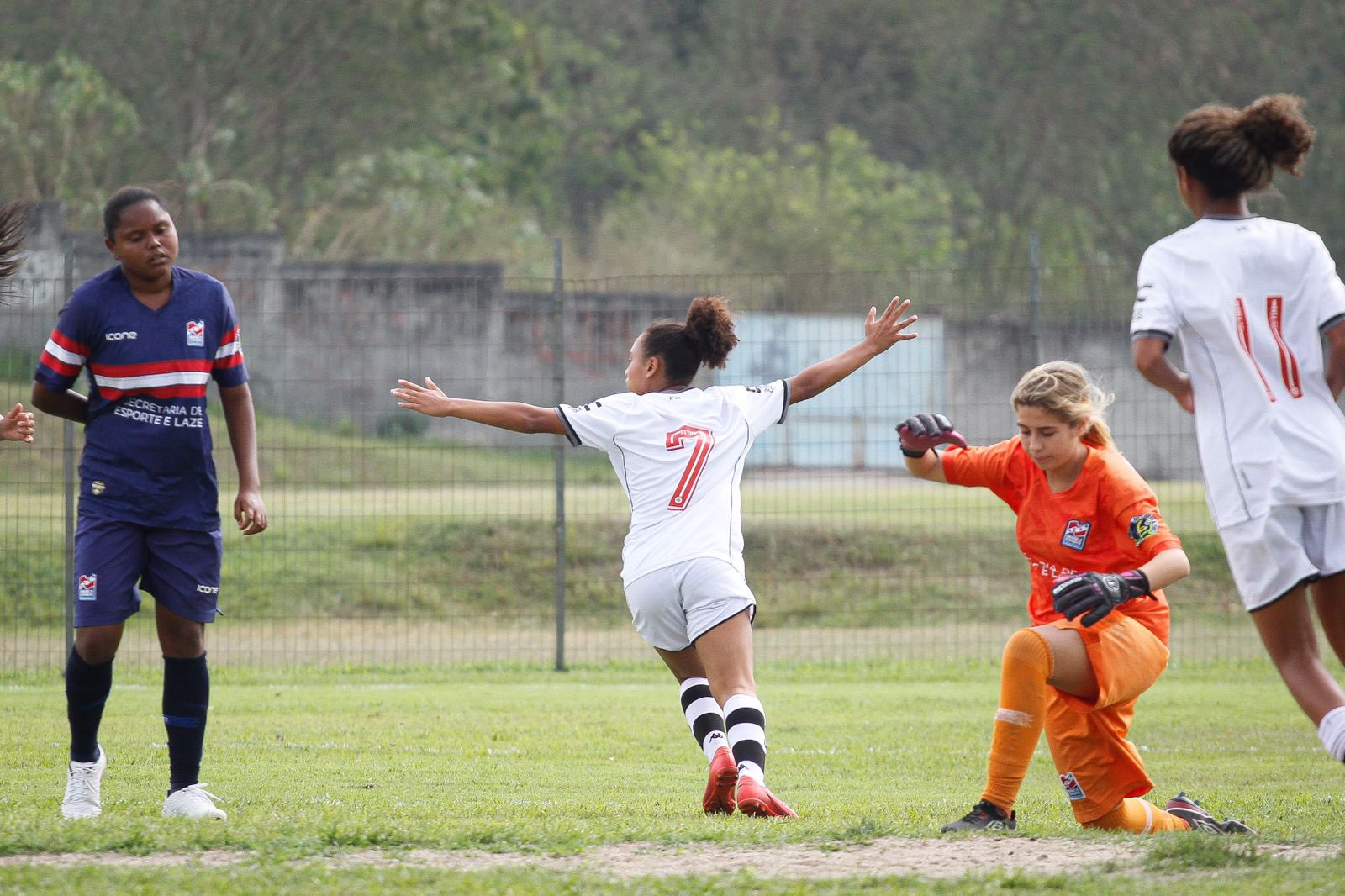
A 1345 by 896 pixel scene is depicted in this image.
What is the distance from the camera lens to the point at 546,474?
1323 cm

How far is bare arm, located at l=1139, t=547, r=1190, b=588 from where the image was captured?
4.98 meters

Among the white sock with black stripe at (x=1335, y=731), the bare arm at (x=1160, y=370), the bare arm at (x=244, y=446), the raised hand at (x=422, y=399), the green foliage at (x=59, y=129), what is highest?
the green foliage at (x=59, y=129)

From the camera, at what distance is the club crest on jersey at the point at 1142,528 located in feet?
17.1

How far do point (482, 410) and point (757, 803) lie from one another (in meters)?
1.78

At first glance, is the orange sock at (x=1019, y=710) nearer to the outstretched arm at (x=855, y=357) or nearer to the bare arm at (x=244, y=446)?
the outstretched arm at (x=855, y=357)

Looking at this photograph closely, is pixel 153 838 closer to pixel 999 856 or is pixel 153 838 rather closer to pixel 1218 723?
pixel 999 856

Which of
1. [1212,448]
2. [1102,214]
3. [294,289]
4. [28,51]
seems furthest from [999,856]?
[1102,214]

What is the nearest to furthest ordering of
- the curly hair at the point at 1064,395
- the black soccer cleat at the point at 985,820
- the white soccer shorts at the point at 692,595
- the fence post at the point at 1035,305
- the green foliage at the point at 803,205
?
1. the black soccer cleat at the point at 985,820
2. the curly hair at the point at 1064,395
3. the white soccer shorts at the point at 692,595
4. the fence post at the point at 1035,305
5. the green foliage at the point at 803,205

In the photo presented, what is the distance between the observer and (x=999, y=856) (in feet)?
15.0

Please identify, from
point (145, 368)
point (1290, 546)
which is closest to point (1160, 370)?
point (1290, 546)

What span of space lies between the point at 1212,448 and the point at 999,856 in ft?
4.51

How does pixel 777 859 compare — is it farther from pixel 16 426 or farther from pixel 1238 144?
pixel 16 426

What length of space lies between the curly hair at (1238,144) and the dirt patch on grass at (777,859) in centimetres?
202

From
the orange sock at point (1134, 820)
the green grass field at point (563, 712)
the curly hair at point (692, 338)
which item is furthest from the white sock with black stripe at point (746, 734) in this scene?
the curly hair at point (692, 338)
